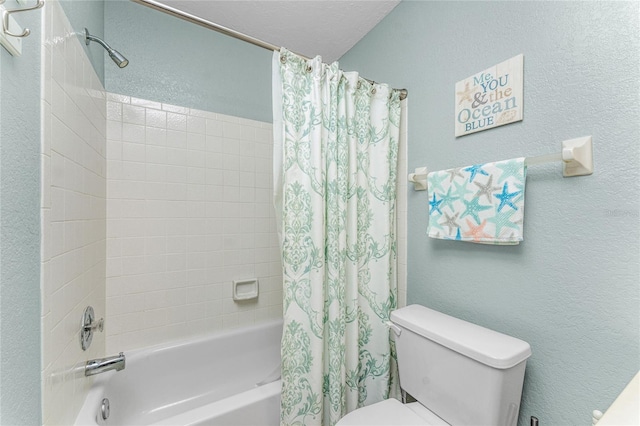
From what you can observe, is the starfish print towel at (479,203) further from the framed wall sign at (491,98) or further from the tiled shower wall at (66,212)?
the tiled shower wall at (66,212)

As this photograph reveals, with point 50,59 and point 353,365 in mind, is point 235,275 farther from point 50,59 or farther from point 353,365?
point 50,59

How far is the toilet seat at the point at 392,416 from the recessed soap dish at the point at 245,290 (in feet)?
3.33

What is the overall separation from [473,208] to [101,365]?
1.72 meters

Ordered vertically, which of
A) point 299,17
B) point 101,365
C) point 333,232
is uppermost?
point 299,17

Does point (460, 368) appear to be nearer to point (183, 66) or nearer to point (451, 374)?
point (451, 374)

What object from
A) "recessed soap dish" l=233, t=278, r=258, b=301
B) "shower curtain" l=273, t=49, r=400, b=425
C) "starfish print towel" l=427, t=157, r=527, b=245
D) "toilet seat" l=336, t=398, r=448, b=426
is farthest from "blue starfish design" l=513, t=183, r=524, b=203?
"recessed soap dish" l=233, t=278, r=258, b=301

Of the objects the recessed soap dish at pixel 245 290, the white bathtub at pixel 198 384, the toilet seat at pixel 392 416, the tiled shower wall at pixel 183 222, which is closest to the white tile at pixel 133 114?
the tiled shower wall at pixel 183 222

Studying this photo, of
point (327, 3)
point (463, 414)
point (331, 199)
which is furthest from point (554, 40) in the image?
point (463, 414)

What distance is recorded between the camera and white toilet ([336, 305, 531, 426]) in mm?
899

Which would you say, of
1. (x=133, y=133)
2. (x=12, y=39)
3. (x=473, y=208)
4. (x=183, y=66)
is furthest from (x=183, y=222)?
(x=473, y=208)

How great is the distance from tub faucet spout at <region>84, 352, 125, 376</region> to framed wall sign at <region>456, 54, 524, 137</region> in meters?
1.85

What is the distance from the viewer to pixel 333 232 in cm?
127

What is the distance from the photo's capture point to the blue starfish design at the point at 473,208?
3.57 ft

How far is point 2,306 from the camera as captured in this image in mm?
576
